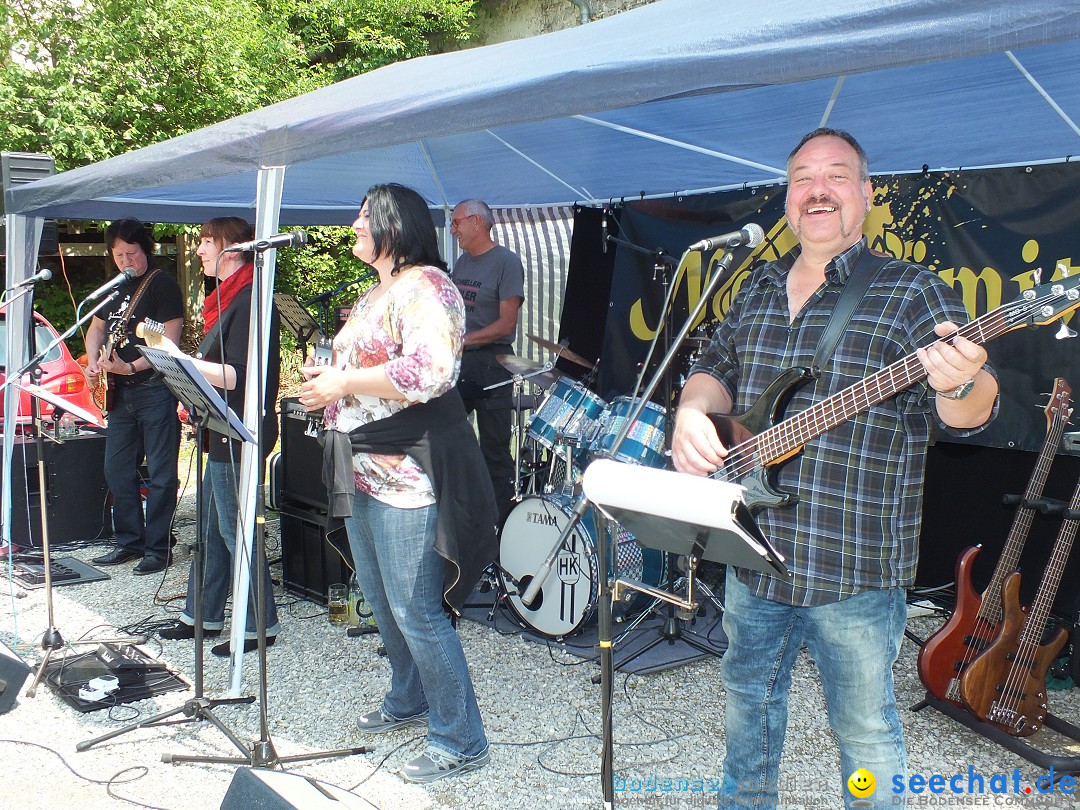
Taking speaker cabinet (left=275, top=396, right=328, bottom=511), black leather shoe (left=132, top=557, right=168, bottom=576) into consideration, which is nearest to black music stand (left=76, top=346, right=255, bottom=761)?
speaker cabinet (left=275, top=396, right=328, bottom=511)

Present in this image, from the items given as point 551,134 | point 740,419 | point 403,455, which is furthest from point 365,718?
point 551,134

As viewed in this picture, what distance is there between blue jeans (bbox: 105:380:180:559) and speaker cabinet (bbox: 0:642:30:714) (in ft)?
5.99

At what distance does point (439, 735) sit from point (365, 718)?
52cm

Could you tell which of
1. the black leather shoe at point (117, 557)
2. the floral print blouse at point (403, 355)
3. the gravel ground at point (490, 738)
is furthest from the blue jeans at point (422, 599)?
the black leather shoe at point (117, 557)

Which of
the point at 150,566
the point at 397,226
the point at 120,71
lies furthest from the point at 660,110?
the point at 120,71

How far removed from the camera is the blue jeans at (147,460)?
17.9ft

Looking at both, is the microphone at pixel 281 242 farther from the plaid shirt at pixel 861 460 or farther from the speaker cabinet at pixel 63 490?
the speaker cabinet at pixel 63 490

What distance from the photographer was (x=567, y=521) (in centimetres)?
438

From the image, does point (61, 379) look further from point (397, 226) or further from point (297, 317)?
point (397, 226)

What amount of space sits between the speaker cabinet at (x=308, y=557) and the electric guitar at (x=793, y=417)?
3110 mm

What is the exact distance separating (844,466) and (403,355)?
1372mm

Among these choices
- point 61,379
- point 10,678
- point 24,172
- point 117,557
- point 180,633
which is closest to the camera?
point 10,678

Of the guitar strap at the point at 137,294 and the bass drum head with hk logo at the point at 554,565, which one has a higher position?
the guitar strap at the point at 137,294

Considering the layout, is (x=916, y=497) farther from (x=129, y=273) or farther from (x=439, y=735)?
(x=129, y=273)
